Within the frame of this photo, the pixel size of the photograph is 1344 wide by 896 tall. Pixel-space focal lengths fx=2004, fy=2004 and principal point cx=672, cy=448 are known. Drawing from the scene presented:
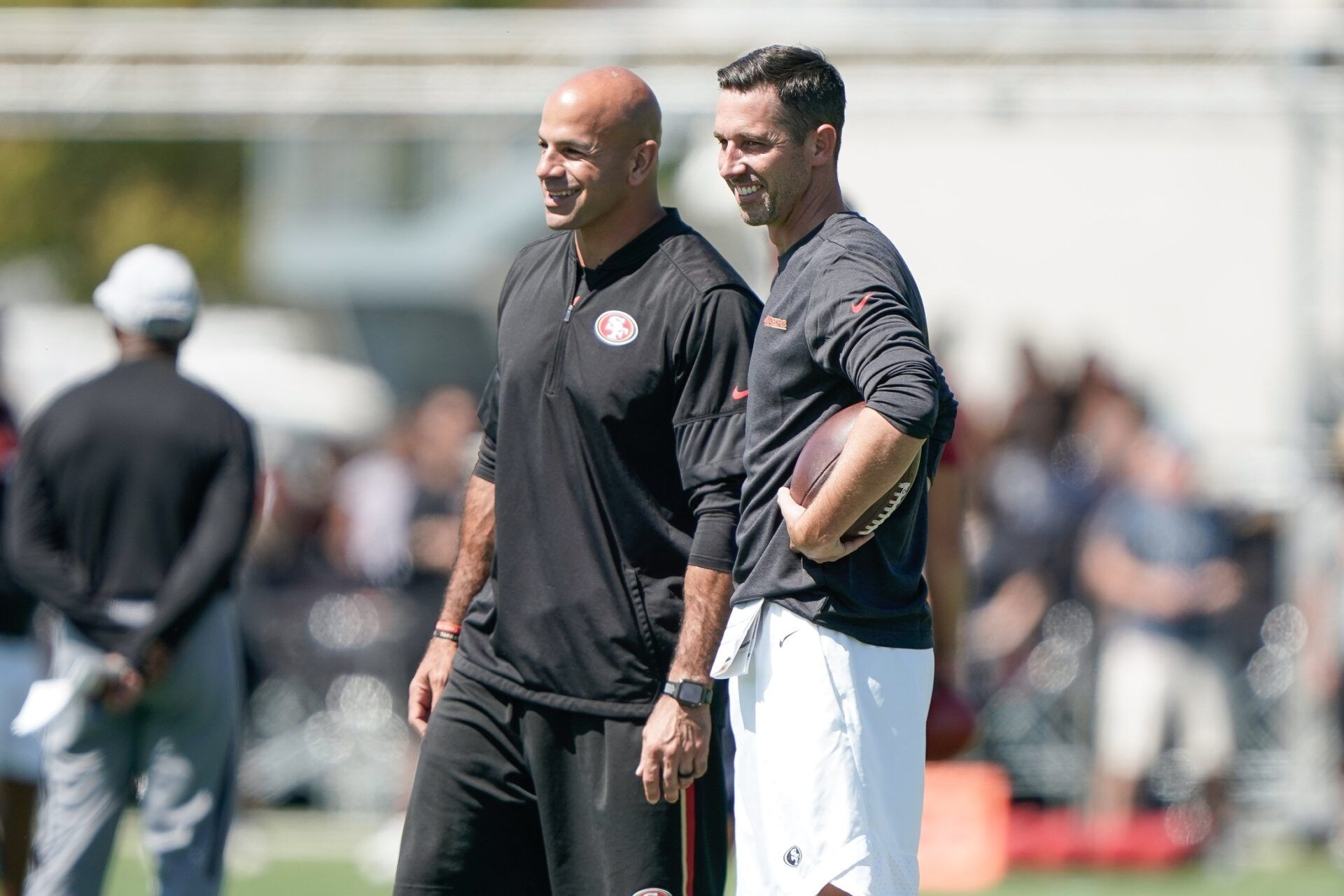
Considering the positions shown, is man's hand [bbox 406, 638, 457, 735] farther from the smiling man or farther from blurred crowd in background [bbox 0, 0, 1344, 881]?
blurred crowd in background [bbox 0, 0, 1344, 881]

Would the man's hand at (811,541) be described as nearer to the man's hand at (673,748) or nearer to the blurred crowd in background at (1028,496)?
the man's hand at (673,748)

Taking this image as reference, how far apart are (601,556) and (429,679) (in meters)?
0.69

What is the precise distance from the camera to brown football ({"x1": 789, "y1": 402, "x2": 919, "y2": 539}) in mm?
4270

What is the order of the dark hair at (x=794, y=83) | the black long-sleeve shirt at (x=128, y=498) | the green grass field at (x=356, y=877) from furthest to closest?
the green grass field at (x=356, y=877) < the black long-sleeve shirt at (x=128, y=498) < the dark hair at (x=794, y=83)

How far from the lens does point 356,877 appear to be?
995cm

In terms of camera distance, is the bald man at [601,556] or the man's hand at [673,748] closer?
the man's hand at [673,748]

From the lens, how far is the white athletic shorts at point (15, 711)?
7.28 meters

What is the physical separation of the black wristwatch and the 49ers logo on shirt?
833 mm

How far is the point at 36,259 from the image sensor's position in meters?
36.2

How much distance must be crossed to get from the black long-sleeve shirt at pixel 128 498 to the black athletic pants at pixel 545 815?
4.95 feet

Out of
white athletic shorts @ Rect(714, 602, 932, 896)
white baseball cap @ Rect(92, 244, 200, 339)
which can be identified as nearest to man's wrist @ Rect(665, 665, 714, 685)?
white athletic shorts @ Rect(714, 602, 932, 896)

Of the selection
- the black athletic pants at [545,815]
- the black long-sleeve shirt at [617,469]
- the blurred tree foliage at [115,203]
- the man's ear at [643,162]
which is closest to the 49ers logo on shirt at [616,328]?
the black long-sleeve shirt at [617,469]

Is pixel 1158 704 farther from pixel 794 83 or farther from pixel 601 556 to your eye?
pixel 794 83

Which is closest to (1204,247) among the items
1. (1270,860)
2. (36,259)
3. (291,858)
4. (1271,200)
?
(1271,200)
